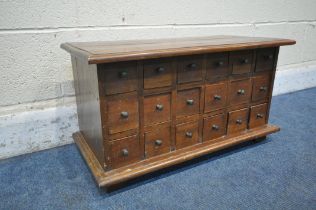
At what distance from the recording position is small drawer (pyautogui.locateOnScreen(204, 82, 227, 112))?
4.89 ft

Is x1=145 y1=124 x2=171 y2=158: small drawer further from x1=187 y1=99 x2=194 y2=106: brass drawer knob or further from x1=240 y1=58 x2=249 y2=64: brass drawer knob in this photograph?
x1=240 y1=58 x2=249 y2=64: brass drawer knob

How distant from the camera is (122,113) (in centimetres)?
125

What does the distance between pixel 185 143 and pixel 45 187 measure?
77cm

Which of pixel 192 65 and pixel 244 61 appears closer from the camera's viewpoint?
pixel 192 65

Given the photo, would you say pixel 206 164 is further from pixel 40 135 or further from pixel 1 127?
pixel 1 127

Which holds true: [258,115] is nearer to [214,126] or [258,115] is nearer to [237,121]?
[237,121]

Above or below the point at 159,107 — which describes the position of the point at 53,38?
above

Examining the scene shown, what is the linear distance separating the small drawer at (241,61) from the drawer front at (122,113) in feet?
2.06

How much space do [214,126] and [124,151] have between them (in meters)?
0.58

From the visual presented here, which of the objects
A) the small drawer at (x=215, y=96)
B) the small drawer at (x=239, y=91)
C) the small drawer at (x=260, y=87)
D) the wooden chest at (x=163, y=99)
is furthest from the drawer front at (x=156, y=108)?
the small drawer at (x=260, y=87)

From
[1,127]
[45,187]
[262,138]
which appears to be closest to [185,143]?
[262,138]

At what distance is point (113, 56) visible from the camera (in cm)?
109

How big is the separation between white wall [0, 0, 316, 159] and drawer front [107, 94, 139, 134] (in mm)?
633

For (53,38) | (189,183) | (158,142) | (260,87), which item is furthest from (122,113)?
(260,87)
